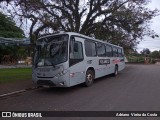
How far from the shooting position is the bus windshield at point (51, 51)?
37.3ft

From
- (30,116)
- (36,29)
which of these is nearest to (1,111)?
(30,116)

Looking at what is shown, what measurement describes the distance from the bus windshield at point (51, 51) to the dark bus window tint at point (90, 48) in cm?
221

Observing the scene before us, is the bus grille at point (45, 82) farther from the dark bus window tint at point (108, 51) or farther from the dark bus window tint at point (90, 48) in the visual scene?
the dark bus window tint at point (108, 51)

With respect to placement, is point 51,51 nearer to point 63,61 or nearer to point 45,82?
point 63,61

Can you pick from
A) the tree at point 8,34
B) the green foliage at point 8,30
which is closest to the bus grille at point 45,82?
the green foliage at point 8,30

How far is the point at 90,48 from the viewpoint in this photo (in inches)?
561

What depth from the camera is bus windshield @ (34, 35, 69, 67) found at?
37.3 feet

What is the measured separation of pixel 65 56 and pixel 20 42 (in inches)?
575

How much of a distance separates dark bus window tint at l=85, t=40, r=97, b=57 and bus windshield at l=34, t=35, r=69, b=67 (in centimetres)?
221

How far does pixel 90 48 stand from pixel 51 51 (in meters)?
3.22

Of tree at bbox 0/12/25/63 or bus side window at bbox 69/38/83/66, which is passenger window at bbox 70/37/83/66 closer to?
bus side window at bbox 69/38/83/66

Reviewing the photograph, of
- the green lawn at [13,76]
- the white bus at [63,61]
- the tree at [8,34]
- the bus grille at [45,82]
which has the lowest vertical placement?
the green lawn at [13,76]

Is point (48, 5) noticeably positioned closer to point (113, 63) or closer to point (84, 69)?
point (113, 63)

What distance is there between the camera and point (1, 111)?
7.85 meters
